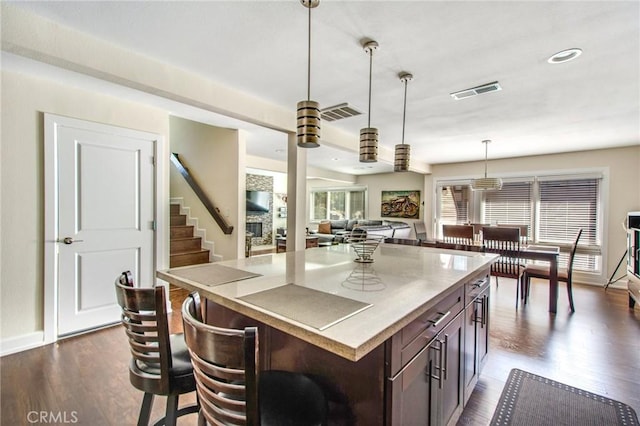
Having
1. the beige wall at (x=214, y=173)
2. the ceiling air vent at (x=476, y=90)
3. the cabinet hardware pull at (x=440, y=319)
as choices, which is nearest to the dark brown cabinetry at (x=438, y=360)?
the cabinet hardware pull at (x=440, y=319)

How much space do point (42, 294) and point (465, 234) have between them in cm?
515

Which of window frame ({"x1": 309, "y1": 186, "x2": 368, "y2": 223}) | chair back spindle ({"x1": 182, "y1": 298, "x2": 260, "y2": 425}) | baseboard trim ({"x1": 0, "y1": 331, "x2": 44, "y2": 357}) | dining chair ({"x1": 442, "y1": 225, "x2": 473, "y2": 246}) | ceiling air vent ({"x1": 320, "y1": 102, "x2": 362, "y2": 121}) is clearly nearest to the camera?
chair back spindle ({"x1": 182, "y1": 298, "x2": 260, "y2": 425})

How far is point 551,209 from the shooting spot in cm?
574

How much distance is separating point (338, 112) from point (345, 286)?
99.9 inches

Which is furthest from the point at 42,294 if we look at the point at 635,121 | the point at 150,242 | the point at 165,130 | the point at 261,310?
the point at 635,121

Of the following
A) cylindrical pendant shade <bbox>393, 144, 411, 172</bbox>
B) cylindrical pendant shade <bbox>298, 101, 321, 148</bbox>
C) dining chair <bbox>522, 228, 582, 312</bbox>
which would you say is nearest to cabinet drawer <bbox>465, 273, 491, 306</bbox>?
cylindrical pendant shade <bbox>393, 144, 411, 172</bbox>

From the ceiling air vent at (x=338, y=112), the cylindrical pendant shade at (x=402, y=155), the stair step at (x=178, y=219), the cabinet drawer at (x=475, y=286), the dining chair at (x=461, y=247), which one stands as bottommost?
the cabinet drawer at (x=475, y=286)

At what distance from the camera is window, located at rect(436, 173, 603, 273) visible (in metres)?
5.31

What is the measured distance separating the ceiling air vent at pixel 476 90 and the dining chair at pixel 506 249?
184 centimetres

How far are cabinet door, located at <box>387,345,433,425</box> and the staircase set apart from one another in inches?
165

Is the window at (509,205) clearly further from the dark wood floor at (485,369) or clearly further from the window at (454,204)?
the dark wood floor at (485,369)

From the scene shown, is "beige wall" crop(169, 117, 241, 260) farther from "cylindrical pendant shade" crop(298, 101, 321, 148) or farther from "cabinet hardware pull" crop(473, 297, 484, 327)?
"cabinet hardware pull" crop(473, 297, 484, 327)

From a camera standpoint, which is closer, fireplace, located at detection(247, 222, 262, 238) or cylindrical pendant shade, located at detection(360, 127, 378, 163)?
cylindrical pendant shade, located at detection(360, 127, 378, 163)

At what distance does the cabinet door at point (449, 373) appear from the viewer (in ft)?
4.57
